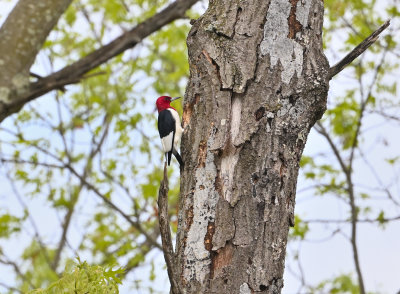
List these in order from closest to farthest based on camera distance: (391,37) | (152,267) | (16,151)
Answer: (391,37), (16,151), (152,267)

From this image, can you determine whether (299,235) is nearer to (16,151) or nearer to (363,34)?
(363,34)

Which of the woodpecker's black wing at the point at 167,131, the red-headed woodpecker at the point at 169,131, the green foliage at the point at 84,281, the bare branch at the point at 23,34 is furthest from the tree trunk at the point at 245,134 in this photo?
the bare branch at the point at 23,34

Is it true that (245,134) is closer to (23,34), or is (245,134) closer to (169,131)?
(169,131)

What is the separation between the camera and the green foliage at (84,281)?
6.82 ft

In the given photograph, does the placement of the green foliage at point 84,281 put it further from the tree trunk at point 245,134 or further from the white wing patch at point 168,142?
the white wing patch at point 168,142

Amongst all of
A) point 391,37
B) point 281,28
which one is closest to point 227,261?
point 281,28

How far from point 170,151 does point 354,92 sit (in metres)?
4.14

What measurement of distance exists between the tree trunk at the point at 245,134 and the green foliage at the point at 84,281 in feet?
0.96

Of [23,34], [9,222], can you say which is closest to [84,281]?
[23,34]

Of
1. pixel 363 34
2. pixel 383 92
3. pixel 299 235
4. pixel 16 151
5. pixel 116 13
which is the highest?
pixel 116 13

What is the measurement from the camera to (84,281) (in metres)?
2.08

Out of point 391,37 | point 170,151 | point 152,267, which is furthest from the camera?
point 152,267

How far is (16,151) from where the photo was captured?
6.63 meters

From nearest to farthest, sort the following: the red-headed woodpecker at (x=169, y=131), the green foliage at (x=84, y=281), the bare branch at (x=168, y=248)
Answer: the bare branch at (x=168, y=248) → the green foliage at (x=84, y=281) → the red-headed woodpecker at (x=169, y=131)
